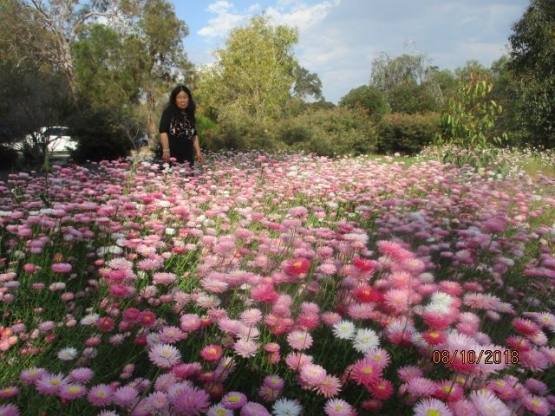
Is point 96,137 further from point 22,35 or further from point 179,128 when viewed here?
point 22,35

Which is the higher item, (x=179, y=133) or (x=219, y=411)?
(x=179, y=133)

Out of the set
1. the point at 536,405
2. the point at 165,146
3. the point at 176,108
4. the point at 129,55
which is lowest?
the point at 536,405

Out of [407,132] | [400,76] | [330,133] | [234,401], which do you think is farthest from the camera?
[400,76]

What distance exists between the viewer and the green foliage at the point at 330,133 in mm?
14055

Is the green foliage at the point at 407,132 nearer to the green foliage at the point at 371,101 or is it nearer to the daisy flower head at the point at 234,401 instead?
the green foliage at the point at 371,101

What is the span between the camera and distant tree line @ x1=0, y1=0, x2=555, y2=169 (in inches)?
423

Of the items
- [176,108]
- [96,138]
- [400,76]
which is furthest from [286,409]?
[400,76]

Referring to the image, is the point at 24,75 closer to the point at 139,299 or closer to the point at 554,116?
the point at 139,299

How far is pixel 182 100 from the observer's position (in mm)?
5574

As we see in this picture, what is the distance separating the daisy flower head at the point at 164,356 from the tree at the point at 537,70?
17.6 m

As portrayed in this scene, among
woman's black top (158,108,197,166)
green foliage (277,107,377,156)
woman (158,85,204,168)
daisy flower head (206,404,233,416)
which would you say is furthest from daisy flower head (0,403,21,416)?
green foliage (277,107,377,156)

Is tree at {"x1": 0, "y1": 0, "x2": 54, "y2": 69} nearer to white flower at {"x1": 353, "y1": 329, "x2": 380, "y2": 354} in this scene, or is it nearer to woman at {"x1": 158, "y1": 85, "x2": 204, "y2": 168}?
woman at {"x1": 158, "y1": 85, "x2": 204, "y2": 168}

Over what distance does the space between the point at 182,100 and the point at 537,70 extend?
16.5 m

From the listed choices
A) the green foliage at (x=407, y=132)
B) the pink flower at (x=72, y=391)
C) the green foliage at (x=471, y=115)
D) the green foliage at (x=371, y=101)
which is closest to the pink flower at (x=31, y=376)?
the pink flower at (x=72, y=391)
